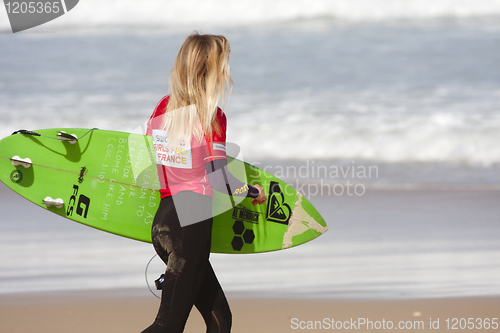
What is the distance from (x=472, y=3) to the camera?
10219 millimetres

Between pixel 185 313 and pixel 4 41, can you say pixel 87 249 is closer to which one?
pixel 185 313

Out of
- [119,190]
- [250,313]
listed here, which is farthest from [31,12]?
[250,313]

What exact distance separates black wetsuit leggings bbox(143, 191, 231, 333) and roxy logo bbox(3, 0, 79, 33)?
995 centimetres

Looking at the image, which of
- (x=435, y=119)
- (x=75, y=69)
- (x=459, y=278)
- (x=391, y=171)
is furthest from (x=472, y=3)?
(x=459, y=278)

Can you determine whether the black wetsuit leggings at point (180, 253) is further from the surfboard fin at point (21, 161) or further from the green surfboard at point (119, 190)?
the surfboard fin at point (21, 161)

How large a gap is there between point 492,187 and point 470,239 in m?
1.21

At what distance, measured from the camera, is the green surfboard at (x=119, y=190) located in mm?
2367

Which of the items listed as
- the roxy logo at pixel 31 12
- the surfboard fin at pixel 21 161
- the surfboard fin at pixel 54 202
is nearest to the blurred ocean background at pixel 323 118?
the roxy logo at pixel 31 12

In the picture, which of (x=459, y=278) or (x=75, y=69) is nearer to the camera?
(x=459, y=278)

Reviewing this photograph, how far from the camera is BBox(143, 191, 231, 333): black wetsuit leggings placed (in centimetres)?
158

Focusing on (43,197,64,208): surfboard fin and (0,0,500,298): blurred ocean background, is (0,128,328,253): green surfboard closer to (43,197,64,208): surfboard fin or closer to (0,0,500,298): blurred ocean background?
(43,197,64,208): surfboard fin

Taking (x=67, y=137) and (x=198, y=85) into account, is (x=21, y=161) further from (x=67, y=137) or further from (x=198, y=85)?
(x=198, y=85)

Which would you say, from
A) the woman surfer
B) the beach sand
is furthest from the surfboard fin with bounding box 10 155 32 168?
the woman surfer

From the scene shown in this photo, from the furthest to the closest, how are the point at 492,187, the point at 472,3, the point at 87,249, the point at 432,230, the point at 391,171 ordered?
the point at 472,3 < the point at 391,171 < the point at 492,187 < the point at 432,230 < the point at 87,249
